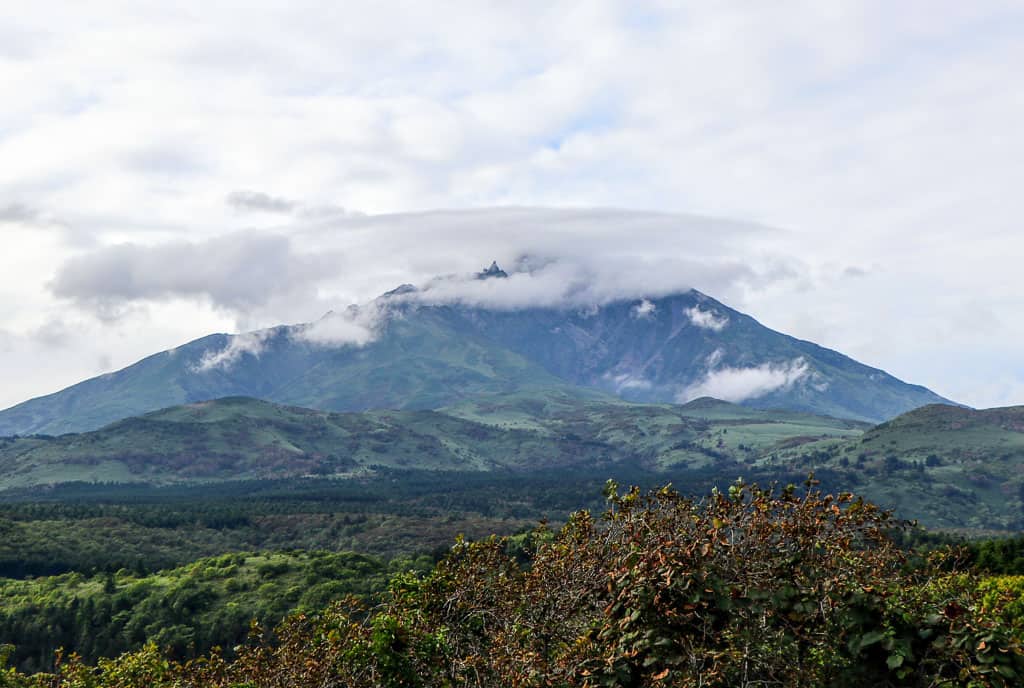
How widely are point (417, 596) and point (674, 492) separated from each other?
749 cm

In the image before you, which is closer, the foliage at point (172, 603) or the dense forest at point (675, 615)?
the dense forest at point (675, 615)

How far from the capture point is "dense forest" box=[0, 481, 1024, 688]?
10.7 meters

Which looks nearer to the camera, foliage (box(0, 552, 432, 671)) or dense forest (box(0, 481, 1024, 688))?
dense forest (box(0, 481, 1024, 688))

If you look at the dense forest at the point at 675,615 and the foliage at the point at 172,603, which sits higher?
the dense forest at the point at 675,615

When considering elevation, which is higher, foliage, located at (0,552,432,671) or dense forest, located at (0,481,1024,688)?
dense forest, located at (0,481,1024,688)

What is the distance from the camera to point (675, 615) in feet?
35.8

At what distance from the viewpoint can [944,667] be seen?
1040cm

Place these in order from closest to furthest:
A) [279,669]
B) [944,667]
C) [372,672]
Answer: [944,667] < [372,672] < [279,669]

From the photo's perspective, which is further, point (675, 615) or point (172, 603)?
point (172, 603)

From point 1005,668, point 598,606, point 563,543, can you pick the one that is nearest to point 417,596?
point 563,543

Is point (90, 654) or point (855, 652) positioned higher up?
point (855, 652)

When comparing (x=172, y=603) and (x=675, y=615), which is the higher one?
(x=675, y=615)

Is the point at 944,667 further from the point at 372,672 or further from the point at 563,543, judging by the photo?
the point at 372,672

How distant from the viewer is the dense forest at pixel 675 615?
10703 millimetres
